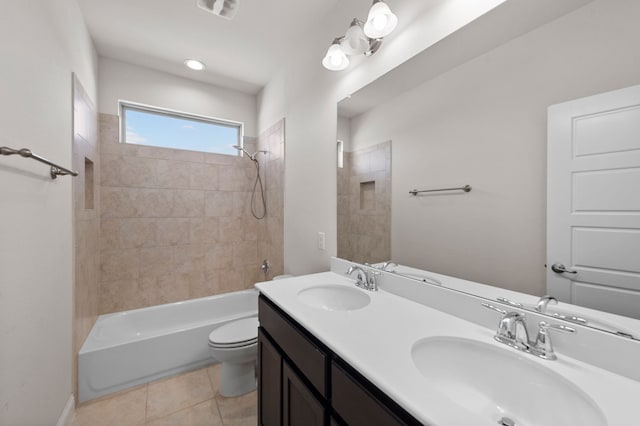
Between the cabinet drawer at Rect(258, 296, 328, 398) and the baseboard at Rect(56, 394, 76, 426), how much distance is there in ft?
4.26

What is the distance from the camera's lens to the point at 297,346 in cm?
96

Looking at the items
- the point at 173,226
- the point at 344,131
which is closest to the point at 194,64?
the point at 173,226

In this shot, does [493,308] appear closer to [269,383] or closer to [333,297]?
[333,297]

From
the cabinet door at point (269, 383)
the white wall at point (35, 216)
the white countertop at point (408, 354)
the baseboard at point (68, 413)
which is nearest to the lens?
the white countertop at point (408, 354)

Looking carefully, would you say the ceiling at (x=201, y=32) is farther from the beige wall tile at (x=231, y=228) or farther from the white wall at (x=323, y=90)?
A: the beige wall tile at (x=231, y=228)

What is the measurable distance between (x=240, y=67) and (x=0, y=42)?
1.74m

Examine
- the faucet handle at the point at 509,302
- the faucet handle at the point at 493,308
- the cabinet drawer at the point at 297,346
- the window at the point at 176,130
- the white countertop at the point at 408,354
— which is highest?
the window at the point at 176,130

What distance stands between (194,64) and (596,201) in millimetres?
2879

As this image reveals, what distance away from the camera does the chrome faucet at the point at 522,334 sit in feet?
2.25

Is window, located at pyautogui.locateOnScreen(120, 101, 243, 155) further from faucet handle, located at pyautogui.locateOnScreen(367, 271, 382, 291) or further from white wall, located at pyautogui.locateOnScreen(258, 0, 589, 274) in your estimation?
faucet handle, located at pyautogui.locateOnScreen(367, 271, 382, 291)

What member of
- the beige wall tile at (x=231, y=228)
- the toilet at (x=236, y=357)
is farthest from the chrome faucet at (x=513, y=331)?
the beige wall tile at (x=231, y=228)

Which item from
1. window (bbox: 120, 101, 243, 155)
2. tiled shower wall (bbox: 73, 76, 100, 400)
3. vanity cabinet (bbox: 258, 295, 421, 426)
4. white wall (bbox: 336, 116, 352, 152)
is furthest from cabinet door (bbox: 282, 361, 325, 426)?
window (bbox: 120, 101, 243, 155)

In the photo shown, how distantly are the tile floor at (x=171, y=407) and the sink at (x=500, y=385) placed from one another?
1.37 meters

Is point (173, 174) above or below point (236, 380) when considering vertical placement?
above
